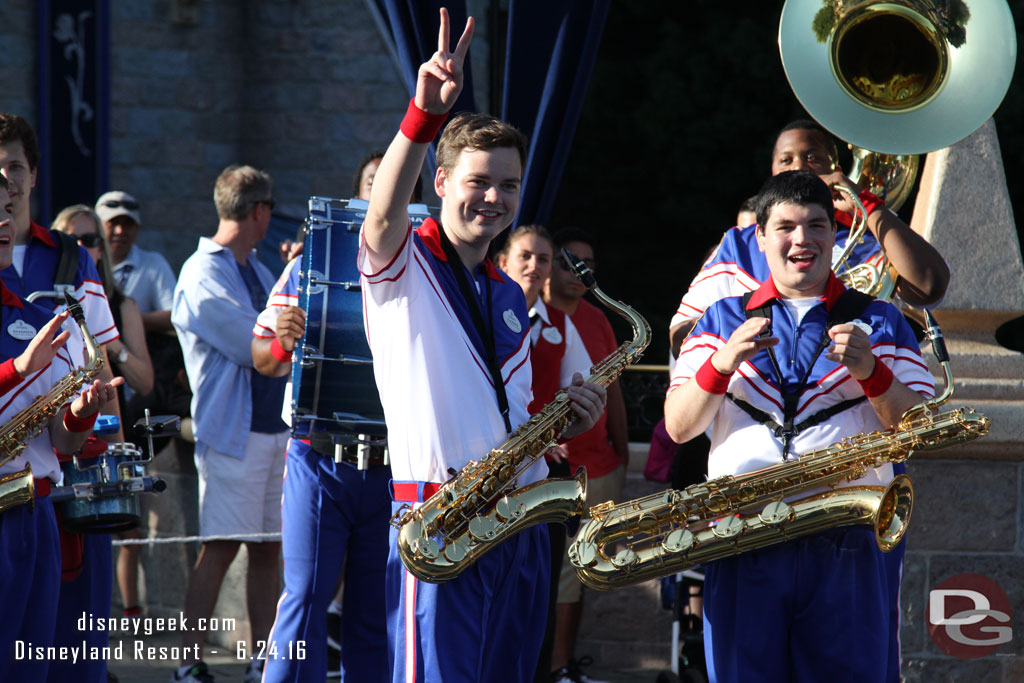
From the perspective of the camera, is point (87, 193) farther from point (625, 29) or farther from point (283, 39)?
point (625, 29)

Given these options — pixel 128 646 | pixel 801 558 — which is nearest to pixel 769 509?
pixel 801 558

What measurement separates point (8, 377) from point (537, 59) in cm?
219

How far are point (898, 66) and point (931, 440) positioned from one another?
1641mm

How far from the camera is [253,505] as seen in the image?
5.93m

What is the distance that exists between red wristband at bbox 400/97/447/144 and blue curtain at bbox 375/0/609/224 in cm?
180

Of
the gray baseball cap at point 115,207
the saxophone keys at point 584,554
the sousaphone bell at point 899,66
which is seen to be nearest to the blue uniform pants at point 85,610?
the saxophone keys at point 584,554

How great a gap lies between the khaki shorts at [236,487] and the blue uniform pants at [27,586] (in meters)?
1.92

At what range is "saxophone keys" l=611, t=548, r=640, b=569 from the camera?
3760 mm

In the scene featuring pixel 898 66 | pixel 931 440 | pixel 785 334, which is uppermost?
pixel 898 66

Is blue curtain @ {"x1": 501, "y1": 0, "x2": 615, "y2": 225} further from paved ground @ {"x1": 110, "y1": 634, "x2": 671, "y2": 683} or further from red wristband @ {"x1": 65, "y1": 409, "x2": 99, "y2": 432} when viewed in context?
paved ground @ {"x1": 110, "y1": 634, "x2": 671, "y2": 683}

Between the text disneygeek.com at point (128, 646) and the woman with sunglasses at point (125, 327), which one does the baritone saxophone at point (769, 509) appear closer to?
the text disneygeek.com at point (128, 646)

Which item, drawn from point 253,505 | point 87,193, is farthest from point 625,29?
point 253,505

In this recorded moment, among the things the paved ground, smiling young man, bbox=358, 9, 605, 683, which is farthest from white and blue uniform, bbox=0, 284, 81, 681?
the paved ground

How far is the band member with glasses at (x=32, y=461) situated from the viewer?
381 centimetres
